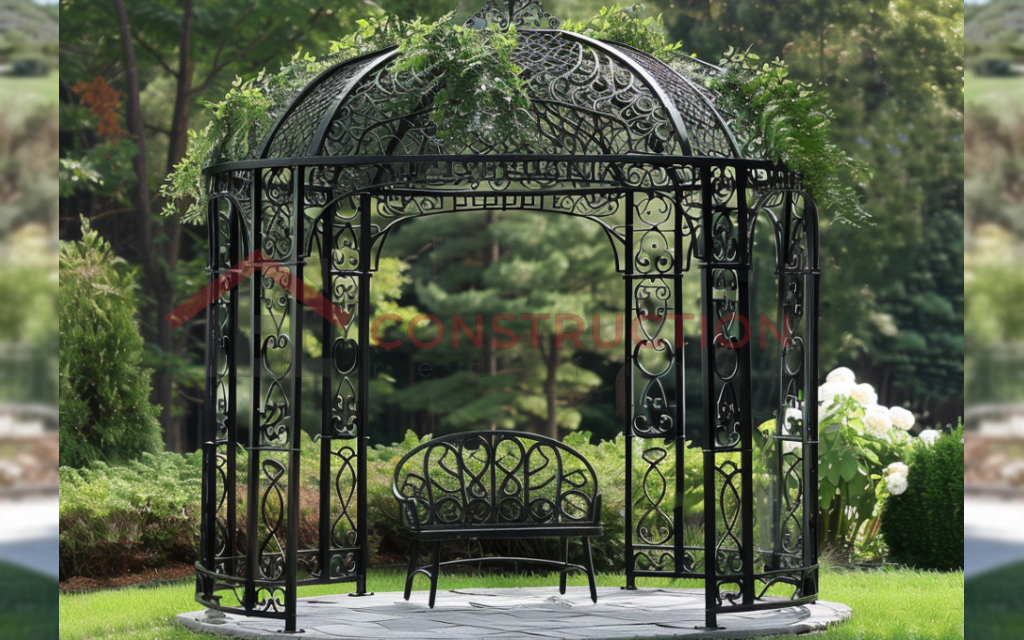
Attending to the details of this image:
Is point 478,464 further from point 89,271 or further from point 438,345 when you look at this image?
point 438,345

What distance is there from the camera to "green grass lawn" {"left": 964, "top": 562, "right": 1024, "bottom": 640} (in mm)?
3453

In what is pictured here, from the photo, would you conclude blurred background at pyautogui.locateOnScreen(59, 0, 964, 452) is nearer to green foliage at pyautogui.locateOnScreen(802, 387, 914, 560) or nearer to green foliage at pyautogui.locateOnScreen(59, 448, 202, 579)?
green foliage at pyautogui.locateOnScreen(59, 448, 202, 579)

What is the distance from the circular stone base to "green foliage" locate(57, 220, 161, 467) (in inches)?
125

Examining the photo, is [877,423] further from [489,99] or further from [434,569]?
[489,99]

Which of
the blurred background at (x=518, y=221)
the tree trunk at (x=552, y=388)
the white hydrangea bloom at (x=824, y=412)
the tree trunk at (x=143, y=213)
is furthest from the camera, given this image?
the tree trunk at (x=552, y=388)

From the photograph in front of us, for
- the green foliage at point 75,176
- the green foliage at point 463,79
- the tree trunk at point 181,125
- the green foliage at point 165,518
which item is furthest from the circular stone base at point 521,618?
the tree trunk at point 181,125

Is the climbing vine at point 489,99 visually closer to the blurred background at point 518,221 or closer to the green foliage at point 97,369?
the green foliage at point 97,369

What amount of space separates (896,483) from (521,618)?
144 inches

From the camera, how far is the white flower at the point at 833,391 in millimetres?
9048

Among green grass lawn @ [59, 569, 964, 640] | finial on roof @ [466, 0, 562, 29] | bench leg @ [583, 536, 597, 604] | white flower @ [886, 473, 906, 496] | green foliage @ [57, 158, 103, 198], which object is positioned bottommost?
green grass lawn @ [59, 569, 964, 640]

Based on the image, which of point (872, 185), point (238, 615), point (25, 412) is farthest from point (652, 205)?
point (25, 412)

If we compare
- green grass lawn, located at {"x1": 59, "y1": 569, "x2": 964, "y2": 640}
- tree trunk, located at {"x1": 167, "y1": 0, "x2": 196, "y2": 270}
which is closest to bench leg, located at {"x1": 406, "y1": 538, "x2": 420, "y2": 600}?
green grass lawn, located at {"x1": 59, "y1": 569, "x2": 964, "y2": 640}

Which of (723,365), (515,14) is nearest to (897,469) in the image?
(723,365)

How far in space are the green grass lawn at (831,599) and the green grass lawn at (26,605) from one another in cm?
44
